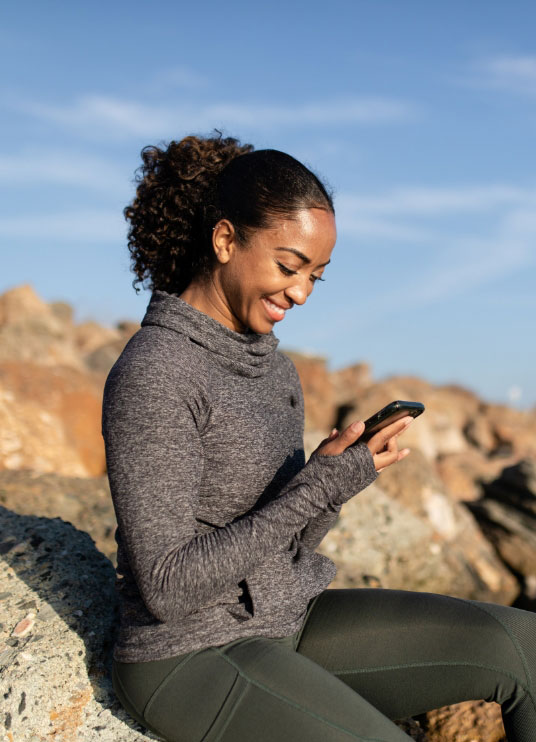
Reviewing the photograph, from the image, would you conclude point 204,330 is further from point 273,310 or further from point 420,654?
point 420,654

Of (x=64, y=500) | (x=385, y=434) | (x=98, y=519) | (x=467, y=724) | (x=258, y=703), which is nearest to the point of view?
(x=258, y=703)

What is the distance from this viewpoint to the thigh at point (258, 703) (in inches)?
83.0

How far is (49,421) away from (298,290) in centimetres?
477

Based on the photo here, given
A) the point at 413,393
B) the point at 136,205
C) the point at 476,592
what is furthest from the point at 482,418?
the point at 136,205

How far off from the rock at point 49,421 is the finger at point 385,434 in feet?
14.9

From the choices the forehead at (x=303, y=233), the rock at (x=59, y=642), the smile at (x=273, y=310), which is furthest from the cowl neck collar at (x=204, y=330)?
the rock at (x=59, y=642)

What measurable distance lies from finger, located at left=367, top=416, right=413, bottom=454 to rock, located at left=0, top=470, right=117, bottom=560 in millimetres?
2356

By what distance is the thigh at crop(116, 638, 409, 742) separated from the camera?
2107 millimetres

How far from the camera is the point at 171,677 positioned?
7.38 feet

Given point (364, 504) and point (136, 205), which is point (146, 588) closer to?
point (136, 205)

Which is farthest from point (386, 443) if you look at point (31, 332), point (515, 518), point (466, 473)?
point (31, 332)

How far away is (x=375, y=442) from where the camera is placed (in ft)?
8.17

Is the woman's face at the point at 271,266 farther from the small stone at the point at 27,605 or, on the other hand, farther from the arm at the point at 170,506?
the small stone at the point at 27,605

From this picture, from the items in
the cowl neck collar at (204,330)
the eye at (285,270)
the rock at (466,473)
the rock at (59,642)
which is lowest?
the rock at (59,642)
